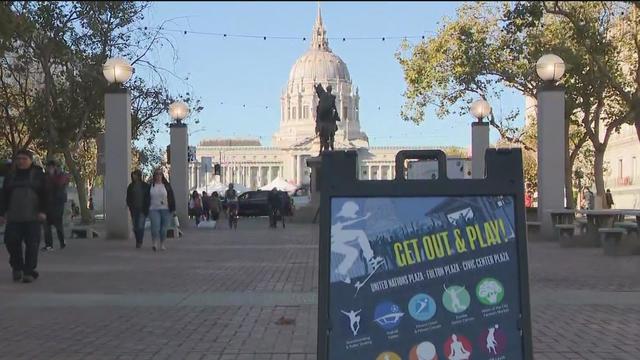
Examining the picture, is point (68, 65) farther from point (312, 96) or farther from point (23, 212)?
point (312, 96)

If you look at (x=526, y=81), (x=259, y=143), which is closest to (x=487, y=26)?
(x=526, y=81)

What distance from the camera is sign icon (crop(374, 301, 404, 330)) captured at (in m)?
4.14

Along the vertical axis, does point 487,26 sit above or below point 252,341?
above

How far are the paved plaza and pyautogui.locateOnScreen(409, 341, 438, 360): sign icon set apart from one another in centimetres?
249

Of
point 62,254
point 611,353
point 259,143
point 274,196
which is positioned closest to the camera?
point 611,353

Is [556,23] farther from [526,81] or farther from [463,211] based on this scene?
[463,211]

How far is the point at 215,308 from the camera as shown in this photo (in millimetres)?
9102

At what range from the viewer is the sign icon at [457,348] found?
414 centimetres

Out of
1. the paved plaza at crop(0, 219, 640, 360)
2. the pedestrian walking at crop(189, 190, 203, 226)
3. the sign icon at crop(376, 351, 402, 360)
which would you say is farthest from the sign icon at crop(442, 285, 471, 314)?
the pedestrian walking at crop(189, 190, 203, 226)

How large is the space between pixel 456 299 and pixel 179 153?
26642 mm

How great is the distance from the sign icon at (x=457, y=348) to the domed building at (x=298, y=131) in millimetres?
122989

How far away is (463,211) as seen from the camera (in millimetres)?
4180

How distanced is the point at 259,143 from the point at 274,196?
405 ft

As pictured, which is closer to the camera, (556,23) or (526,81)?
(556,23)
